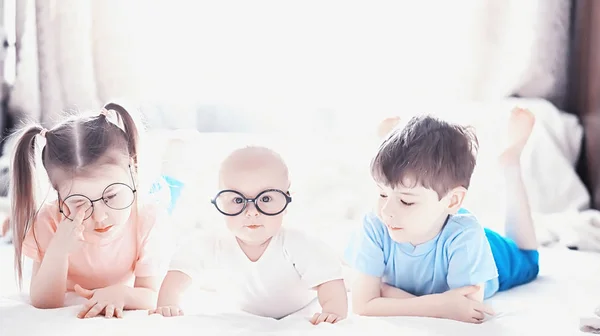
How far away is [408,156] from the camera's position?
1.25 metres

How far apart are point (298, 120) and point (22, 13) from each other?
102 cm

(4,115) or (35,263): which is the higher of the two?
(4,115)

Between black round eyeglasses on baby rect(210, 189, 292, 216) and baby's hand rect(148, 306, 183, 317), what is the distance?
0.65ft

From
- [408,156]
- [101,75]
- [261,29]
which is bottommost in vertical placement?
[408,156]

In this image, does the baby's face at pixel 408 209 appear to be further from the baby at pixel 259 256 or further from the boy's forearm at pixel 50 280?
the boy's forearm at pixel 50 280

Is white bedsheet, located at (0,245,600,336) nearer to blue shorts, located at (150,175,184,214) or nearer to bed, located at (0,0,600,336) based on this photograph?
bed, located at (0,0,600,336)

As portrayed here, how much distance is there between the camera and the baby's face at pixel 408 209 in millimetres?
1254

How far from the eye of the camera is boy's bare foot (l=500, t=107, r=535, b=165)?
152 centimetres

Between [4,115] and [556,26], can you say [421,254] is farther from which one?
[4,115]

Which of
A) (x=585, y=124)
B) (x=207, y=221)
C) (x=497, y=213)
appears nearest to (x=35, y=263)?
(x=207, y=221)

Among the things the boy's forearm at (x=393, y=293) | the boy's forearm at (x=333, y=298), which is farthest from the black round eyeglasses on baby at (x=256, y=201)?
the boy's forearm at (x=393, y=293)

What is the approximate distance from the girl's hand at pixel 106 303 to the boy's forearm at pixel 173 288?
71 mm

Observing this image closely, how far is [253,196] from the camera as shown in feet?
4.04

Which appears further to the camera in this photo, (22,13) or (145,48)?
(145,48)
